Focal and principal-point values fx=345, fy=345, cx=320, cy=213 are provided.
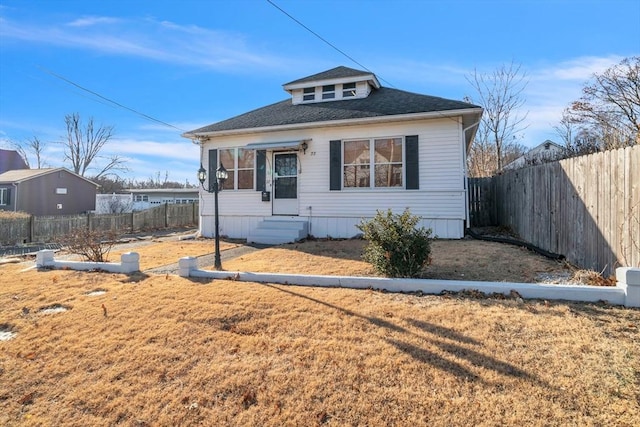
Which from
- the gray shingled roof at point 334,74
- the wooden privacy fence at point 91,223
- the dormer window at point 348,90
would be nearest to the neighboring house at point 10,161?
the wooden privacy fence at point 91,223

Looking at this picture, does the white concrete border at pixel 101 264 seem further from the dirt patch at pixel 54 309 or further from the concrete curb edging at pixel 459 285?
the dirt patch at pixel 54 309

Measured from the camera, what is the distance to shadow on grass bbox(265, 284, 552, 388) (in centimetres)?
281

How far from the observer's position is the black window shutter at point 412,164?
382 inches

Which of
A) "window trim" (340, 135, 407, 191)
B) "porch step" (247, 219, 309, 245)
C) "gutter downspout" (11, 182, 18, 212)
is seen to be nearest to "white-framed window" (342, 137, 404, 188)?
"window trim" (340, 135, 407, 191)

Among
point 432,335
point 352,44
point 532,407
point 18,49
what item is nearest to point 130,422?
point 432,335

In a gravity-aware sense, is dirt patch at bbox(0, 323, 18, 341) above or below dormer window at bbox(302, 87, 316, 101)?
below

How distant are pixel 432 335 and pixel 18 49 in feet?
52.6

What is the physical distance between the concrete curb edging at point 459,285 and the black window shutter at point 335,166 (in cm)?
535

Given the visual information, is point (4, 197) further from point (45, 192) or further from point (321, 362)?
point (321, 362)

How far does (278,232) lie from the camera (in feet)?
33.8

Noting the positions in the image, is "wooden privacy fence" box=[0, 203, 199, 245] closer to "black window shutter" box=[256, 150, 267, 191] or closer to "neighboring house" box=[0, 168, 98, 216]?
"black window shutter" box=[256, 150, 267, 191]

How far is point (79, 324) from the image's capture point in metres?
4.33

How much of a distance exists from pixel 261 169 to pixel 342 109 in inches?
129

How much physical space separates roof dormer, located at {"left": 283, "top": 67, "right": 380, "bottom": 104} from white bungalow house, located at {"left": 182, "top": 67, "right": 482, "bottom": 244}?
35mm
